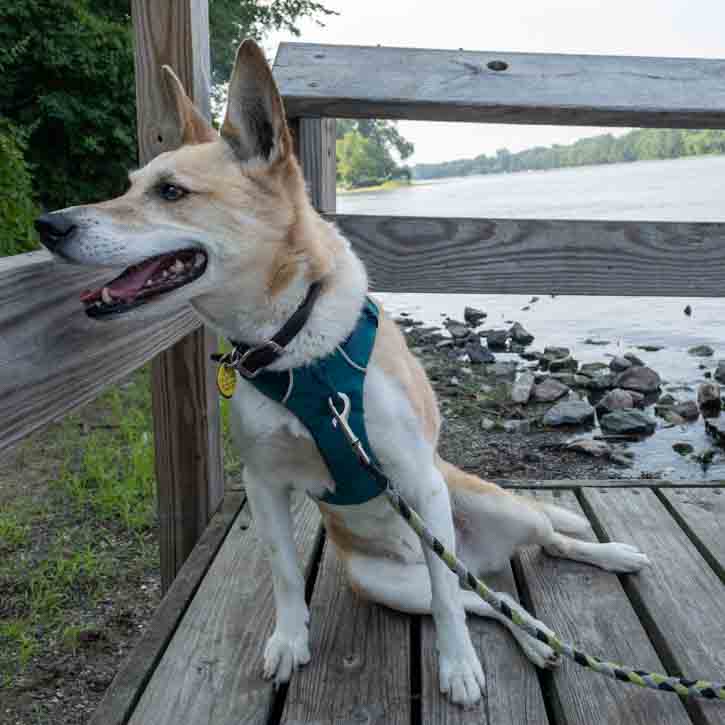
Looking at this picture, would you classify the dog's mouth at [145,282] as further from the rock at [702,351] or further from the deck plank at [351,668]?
the rock at [702,351]

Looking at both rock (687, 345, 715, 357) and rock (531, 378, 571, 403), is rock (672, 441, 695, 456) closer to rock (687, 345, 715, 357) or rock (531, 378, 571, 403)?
rock (531, 378, 571, 403)

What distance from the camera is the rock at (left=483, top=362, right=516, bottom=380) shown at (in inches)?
252

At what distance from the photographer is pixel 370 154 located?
50406 millimetres

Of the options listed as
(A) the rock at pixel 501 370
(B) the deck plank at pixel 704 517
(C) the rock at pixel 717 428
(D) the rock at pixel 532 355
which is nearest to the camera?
(B) the deck plank at pixel 704 517

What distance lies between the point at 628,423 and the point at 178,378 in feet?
11.3

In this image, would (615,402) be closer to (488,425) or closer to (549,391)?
(549,391)

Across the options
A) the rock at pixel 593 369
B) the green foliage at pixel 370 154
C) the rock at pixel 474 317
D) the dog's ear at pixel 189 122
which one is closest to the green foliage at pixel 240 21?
the rock at pixel 474 317

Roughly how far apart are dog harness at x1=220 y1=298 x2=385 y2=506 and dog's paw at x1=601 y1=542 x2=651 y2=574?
37.8 inches

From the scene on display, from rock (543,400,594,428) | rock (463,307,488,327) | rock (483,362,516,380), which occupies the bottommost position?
rock (463,307,488,327)

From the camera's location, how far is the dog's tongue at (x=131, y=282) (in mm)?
1619

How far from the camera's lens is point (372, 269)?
256 centimetres

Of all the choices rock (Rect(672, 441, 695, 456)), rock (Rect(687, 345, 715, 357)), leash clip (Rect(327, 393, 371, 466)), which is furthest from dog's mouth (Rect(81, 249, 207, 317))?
rock (Rect(687, 345, 715, 357))

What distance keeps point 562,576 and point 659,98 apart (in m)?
1.52

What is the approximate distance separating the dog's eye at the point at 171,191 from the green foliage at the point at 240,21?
9.82m
